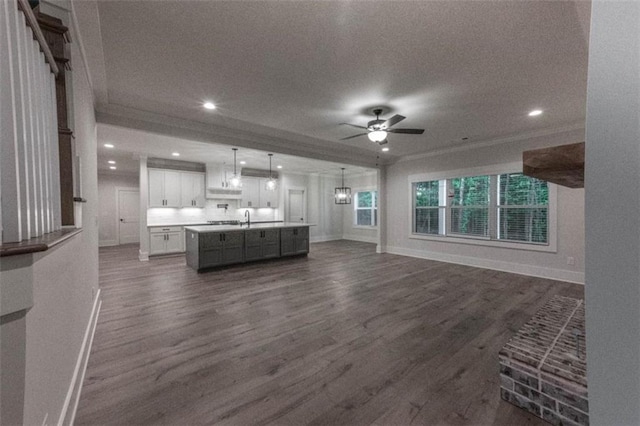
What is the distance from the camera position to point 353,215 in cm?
1071

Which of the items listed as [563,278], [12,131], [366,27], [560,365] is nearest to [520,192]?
[563,278]

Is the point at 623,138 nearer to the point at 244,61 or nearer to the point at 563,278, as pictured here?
the point at 244,61

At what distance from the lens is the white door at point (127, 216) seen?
361 inches

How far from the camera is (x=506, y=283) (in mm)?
4527

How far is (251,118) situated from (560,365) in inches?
169

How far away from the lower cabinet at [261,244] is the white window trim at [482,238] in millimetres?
3396

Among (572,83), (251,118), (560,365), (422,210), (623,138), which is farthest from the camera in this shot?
(422,210)

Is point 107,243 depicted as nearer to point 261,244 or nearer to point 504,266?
point 261,244

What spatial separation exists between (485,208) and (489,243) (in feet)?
2.36

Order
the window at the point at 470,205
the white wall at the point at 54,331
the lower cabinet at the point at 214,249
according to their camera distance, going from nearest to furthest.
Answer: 1. the white wall at the point at 54,331
2. the lower cabinet at the point at 214,249
3. the window at the point at 470,205

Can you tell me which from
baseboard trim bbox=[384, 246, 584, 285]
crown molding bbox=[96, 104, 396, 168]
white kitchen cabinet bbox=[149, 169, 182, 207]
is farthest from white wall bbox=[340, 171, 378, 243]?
white kitchen cabinet bbox=[149, 169, 182, 207]

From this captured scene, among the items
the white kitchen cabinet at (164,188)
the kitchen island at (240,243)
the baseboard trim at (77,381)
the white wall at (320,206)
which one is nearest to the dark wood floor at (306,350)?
the baseboard trim at (77,381)

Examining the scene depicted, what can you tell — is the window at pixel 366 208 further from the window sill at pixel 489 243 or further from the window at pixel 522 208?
the window at pixel 522 208

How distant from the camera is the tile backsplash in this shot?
24.5 ft
